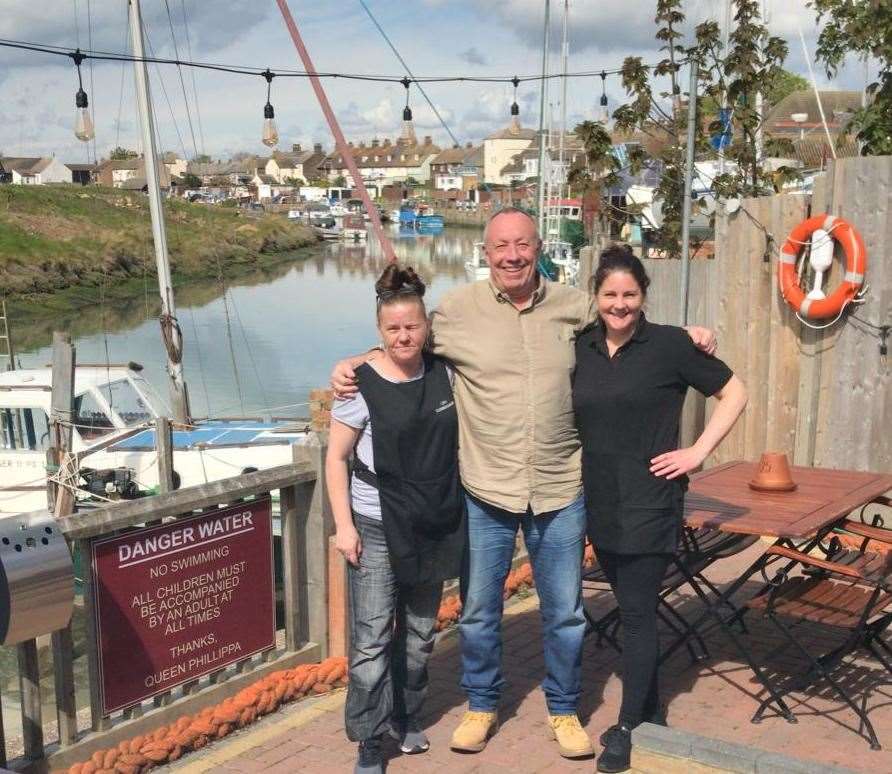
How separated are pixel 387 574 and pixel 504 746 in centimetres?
86

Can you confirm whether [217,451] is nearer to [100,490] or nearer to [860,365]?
[100,490]

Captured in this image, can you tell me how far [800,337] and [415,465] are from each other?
411 cm

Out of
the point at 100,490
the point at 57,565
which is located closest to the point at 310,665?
the point at 57,565

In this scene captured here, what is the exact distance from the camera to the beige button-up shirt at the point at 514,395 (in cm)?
392

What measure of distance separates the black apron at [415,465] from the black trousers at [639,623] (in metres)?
0.68

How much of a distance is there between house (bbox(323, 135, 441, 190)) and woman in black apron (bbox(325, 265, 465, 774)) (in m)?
136

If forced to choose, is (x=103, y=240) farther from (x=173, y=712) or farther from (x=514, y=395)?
(x=514, y=395)

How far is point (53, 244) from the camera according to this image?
5256 centimetres

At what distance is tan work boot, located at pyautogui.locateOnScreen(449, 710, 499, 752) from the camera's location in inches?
165

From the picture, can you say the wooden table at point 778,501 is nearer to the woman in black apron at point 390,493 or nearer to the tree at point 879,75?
the woman in black apron at point 390,493

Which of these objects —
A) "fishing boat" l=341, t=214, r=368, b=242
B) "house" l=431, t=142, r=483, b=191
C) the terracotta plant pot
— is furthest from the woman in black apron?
"house" l=431, t=142, r=483, b=191

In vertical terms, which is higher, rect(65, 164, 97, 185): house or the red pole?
rect(65, 164, 97, 185): house

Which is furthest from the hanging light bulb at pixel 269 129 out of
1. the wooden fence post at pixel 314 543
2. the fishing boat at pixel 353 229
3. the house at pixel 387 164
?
the house at pixel 387 164

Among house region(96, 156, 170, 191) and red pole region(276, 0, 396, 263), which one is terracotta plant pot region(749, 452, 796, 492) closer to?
red pole region(276, 0, 396, 263)
